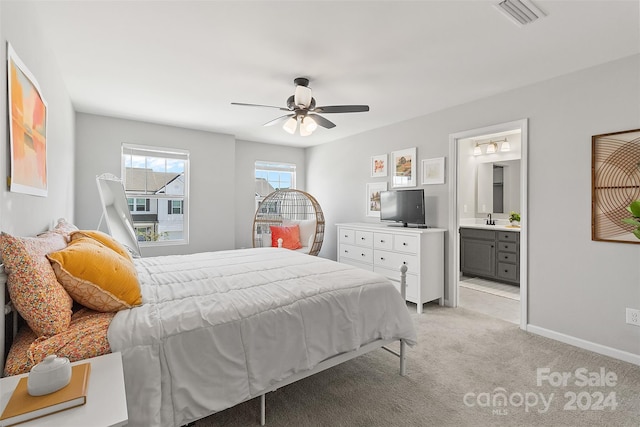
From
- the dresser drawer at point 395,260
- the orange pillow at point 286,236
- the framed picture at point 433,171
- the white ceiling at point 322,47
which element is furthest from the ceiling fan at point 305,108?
the orange pillow at point 286,236

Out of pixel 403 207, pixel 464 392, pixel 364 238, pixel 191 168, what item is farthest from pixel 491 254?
pixel 191 168

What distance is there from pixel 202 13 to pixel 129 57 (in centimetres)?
103

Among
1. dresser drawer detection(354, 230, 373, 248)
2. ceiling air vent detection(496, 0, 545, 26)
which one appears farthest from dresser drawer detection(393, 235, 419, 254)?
ceiling air vent detection(496, 0, 545, 26)

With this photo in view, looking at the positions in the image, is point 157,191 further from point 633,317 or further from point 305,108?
point 633,317

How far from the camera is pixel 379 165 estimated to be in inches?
190

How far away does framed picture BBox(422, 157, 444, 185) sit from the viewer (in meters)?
3.95

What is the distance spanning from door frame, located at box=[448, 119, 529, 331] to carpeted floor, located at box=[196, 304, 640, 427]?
0.61 metres

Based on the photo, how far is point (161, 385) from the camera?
1393 mm

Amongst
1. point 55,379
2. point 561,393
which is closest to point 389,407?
point 561,393

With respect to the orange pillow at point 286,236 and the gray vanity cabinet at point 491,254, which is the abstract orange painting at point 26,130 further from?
the gray vanity cabinet at point 491,254

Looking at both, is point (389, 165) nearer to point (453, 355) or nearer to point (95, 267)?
point (453, 355)

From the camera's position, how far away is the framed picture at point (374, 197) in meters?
4.87

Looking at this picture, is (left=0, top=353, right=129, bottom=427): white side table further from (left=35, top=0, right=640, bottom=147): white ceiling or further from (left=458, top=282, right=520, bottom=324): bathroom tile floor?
(left=458, top=282, right=520, bottom=324): bathroom tile floor

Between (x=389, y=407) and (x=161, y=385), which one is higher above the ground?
(x=161, y=385)
